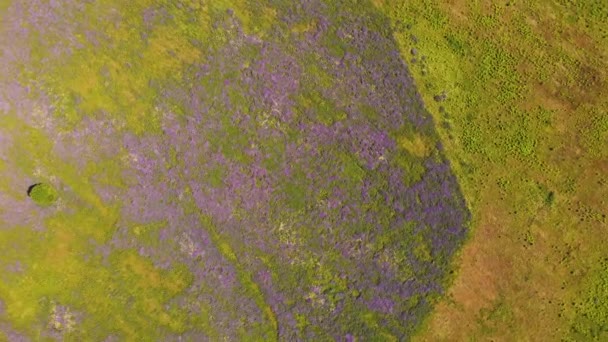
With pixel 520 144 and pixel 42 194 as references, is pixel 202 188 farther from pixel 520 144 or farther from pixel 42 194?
pixel 520 144

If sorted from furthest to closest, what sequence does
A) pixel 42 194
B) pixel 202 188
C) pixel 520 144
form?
pixel 520 144 < pixel 202 188 < pixel 42 194

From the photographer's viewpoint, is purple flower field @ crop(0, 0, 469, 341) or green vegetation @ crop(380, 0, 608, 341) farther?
green vegetation @ crop(380, 0, 608, 341)

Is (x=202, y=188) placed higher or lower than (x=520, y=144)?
lower

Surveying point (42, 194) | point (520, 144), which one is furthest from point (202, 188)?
point (520, 144)

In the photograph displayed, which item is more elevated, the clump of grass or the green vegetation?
the green vegetation

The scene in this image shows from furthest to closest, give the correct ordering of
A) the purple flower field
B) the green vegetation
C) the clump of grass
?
the green vegetation → the purple flower field → the clump of grass

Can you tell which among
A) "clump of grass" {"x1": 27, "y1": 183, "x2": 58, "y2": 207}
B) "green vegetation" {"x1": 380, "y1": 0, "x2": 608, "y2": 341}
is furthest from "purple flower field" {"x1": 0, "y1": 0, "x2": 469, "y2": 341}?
"green vegetation" {"x1": 380, "y1": 0, "x2": 608, "y2": 341}

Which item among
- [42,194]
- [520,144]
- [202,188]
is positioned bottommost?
[42,194]

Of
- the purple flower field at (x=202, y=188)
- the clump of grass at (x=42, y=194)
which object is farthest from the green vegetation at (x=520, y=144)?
the clump of grass at (x=42, y=194)

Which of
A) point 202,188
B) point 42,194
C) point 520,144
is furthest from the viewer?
point 520,144

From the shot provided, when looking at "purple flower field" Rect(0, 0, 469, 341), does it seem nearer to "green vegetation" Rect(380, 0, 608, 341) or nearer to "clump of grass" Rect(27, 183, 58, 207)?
"clump of grass" Rect(27, 183, 58, 207)

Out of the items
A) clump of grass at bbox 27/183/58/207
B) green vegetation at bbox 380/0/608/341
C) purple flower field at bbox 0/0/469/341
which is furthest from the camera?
green vegetation at bbox 380/0/608/341

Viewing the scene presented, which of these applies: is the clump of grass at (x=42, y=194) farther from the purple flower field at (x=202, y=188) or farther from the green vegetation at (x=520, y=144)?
the green vegetation at (x=520, y=144)
